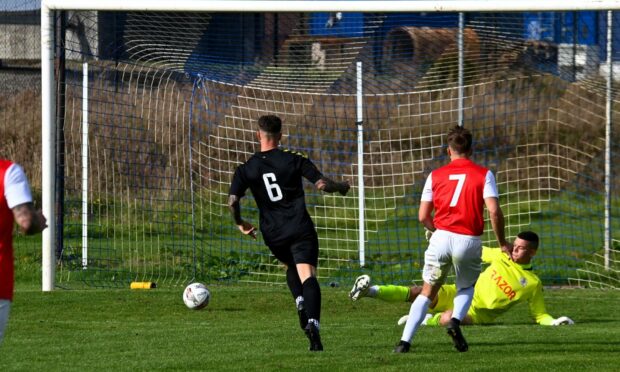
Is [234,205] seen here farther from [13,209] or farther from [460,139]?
[13,209]

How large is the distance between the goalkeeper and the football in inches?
68.8

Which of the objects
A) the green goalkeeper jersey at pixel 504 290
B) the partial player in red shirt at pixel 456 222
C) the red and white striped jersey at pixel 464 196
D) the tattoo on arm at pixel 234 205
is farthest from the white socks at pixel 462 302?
the green goalkeeper jersey at pixel 504 290

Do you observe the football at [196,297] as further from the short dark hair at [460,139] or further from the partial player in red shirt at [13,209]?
the partial player in red shirt at [13,209]

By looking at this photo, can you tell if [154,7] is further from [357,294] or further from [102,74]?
[357,294]

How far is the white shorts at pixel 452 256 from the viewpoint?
8.70 meters

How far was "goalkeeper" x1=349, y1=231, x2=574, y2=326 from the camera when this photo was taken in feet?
36.1

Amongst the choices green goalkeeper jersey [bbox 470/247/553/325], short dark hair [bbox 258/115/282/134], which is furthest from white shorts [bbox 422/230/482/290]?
green goalkeeper jersey [bbox 470/247/553/325]

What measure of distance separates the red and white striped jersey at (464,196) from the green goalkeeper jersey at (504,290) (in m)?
2.46

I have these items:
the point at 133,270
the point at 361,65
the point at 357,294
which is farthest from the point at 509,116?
the point at 357,294

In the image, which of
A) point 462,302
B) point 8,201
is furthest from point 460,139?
point 8,201

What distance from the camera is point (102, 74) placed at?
47.9ft

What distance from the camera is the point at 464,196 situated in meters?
8.70

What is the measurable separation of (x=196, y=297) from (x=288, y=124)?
5.48 m

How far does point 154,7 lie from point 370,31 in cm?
270
